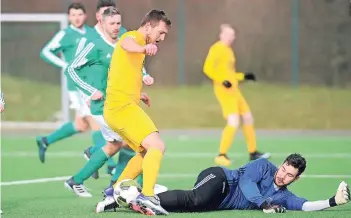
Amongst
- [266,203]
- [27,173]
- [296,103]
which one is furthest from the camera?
[296,103]

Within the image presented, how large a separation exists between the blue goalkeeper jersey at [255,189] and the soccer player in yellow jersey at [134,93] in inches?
31.0

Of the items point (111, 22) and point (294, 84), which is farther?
point (294, 84)

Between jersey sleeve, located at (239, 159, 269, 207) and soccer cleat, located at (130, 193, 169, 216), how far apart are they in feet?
2.71

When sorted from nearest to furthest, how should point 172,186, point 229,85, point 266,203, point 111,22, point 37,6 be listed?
1. point 266,203
2. point 111,22
3. point 172,186
4. point 229,85
5. point 37,6

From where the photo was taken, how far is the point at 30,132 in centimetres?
2261

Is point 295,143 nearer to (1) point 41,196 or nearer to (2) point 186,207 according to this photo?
(1) point 41,196

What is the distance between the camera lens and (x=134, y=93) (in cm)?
1068

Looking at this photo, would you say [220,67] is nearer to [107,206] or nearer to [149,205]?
[107,206]

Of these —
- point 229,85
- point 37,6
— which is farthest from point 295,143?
point 37,6

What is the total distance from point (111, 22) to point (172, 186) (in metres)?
2.38

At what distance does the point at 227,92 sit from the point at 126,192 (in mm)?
6071

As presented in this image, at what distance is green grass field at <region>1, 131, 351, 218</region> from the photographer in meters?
10.9

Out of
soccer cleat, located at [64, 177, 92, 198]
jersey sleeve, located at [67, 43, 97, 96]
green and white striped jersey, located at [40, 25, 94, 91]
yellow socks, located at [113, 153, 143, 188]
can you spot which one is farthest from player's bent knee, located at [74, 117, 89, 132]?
yellow socks, located at [113, 153, 143, 188]

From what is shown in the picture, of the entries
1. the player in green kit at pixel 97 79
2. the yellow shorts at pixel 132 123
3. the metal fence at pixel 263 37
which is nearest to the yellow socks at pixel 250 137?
the player in green kit at pixel 97 79
